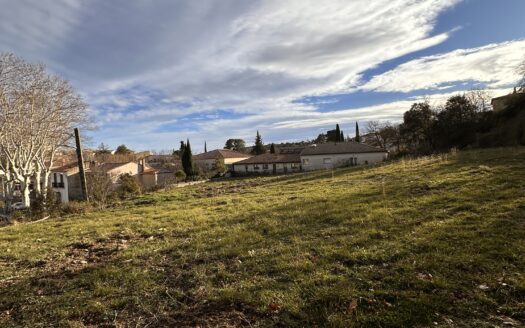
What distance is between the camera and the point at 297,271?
5.07 m

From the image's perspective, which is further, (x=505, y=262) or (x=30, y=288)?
(x=30, y=288)

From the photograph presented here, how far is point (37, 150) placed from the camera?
2397 cm

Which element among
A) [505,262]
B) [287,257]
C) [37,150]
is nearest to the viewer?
[505,262]

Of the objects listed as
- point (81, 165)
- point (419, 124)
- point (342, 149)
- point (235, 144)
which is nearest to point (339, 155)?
point (342, 149)

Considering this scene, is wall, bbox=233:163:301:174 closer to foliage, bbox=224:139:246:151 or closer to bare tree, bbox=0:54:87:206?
bare tree, bbox=0:54:87:206

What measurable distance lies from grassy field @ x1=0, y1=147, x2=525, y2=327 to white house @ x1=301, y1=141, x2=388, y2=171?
38.5 metres

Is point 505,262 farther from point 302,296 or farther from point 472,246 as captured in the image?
point 302,296

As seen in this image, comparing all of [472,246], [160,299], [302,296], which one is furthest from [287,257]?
[472,246]

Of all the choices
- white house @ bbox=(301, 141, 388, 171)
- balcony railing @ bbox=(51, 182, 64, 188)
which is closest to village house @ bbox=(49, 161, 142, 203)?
balcony railing @ bbox=(51, 182, 64, 188)

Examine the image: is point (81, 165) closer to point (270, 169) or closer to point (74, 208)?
point (74, 208)

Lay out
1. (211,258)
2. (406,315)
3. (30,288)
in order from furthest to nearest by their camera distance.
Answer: (211,258) → (30,288) → (406,315)

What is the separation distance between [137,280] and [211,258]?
4.80 feet

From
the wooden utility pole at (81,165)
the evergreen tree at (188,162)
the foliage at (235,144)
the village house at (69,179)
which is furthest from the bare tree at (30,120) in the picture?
the foliage at (235,144)

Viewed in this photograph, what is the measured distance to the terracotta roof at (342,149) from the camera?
1863 inches
